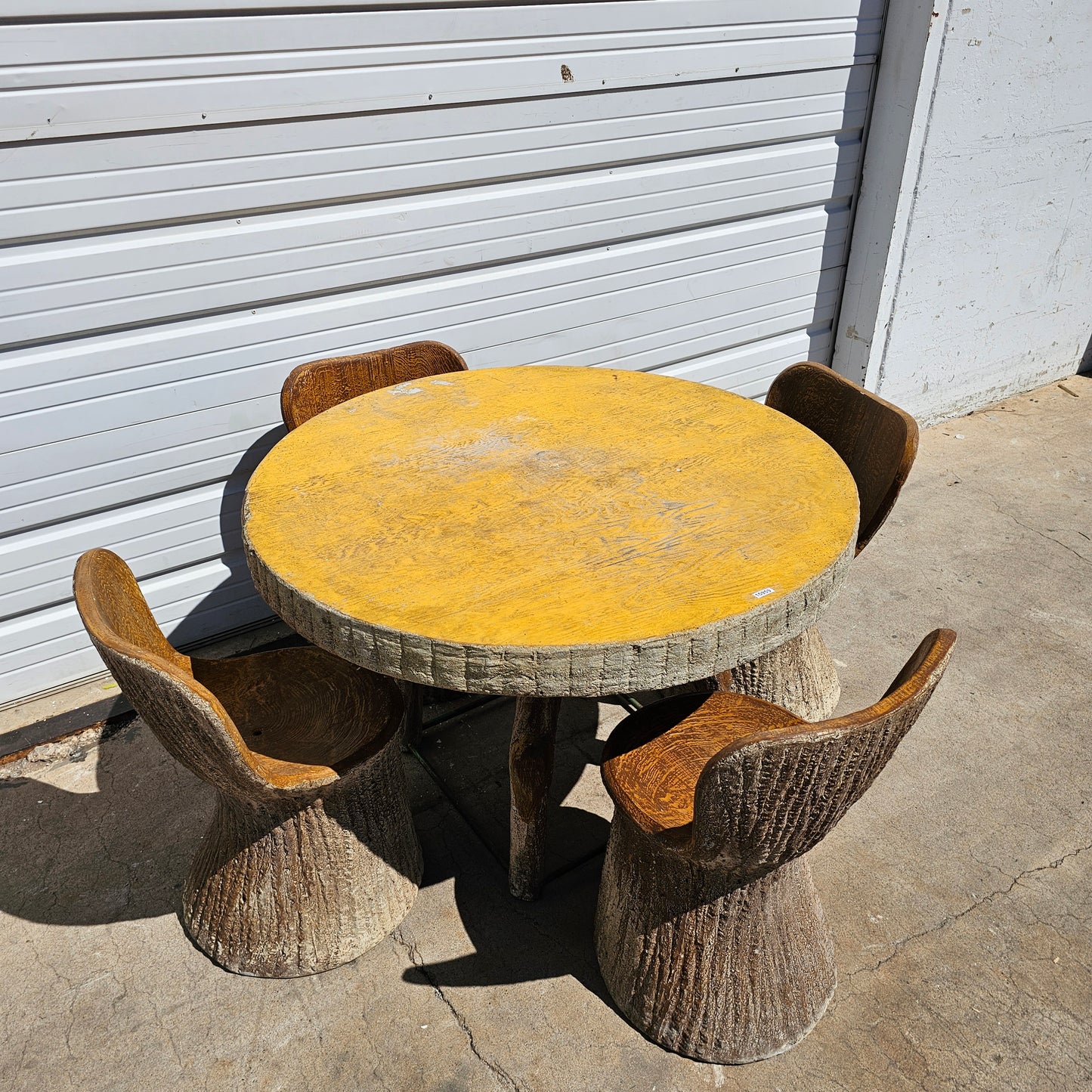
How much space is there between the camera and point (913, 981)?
2303 millimetres

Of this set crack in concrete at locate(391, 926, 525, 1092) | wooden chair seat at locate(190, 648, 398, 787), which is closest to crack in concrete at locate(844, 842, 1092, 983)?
crack in concrete at locate(391, 926, 525, 1092)

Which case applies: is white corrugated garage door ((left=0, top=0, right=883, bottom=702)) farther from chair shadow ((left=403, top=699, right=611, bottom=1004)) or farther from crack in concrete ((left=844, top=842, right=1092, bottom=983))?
crack in concrete ((left=844, top=842, right=1092, bottom=983))

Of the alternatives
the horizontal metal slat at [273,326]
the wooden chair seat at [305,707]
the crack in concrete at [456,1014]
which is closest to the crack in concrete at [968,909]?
the crack in concrete at [456,1014]

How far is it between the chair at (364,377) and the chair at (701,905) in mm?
960

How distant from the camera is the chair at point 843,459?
9.00ft

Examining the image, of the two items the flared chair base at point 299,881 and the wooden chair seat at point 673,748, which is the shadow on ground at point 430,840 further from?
the wooden chair seat at point 673,748

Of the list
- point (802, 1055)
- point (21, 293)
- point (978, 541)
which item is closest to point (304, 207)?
point (21, 293)

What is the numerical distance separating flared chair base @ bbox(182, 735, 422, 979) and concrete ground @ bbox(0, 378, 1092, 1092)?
0.07 m

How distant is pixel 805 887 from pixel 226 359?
2.48m

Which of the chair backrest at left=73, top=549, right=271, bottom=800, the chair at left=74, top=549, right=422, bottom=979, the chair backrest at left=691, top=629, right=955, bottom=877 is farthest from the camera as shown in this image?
the chair at left=74, top=549, right=422, bottom=979

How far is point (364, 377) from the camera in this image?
3.23m

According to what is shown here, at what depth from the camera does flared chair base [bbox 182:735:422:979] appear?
225cm

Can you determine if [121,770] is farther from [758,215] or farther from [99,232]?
[758,215]

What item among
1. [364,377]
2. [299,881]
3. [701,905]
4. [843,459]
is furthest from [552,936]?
[364,377]
